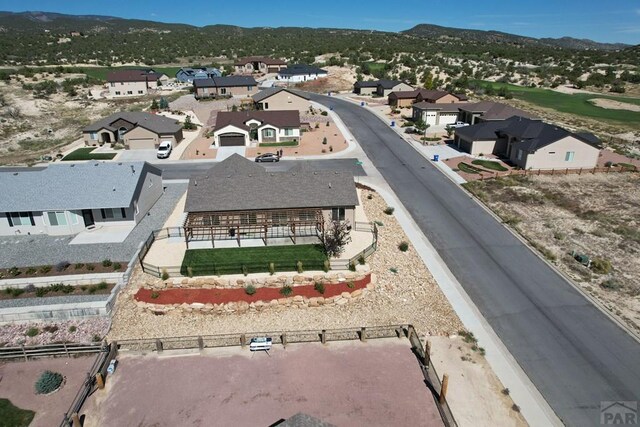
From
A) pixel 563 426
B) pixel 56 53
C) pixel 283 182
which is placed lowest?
pixel 563 426

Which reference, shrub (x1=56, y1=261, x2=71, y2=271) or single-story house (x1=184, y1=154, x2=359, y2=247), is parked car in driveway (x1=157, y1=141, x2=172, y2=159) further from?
shrub (x1=56, y1=261, x2=71, y2=271)

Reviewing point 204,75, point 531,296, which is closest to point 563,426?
point 531,296

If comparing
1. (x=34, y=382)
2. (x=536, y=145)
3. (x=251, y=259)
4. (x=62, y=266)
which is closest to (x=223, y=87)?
(x=536, y=145)

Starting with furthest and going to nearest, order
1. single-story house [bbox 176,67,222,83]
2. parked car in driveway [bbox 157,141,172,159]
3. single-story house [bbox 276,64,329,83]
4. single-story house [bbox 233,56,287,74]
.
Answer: single-story house [bbox 233,56,287,74]
single-story house [bbox 276,64,329,83]
single-story house [bbox 176,67,222,83]
parked car in driveway [bbox 157,141,172,159]

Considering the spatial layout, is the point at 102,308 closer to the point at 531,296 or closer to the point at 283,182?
the point at 283,182

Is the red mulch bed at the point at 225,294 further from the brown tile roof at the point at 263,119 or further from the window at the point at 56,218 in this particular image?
the brown tile roof at the point at 263,119

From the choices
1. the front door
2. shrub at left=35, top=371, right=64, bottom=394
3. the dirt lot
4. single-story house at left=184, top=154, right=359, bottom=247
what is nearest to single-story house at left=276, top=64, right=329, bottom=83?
single-story house at left=184, top=154, right=359, bottom=247

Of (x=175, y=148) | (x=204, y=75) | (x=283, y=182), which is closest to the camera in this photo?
(x=283, y=182)

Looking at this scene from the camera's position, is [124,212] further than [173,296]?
Yes
